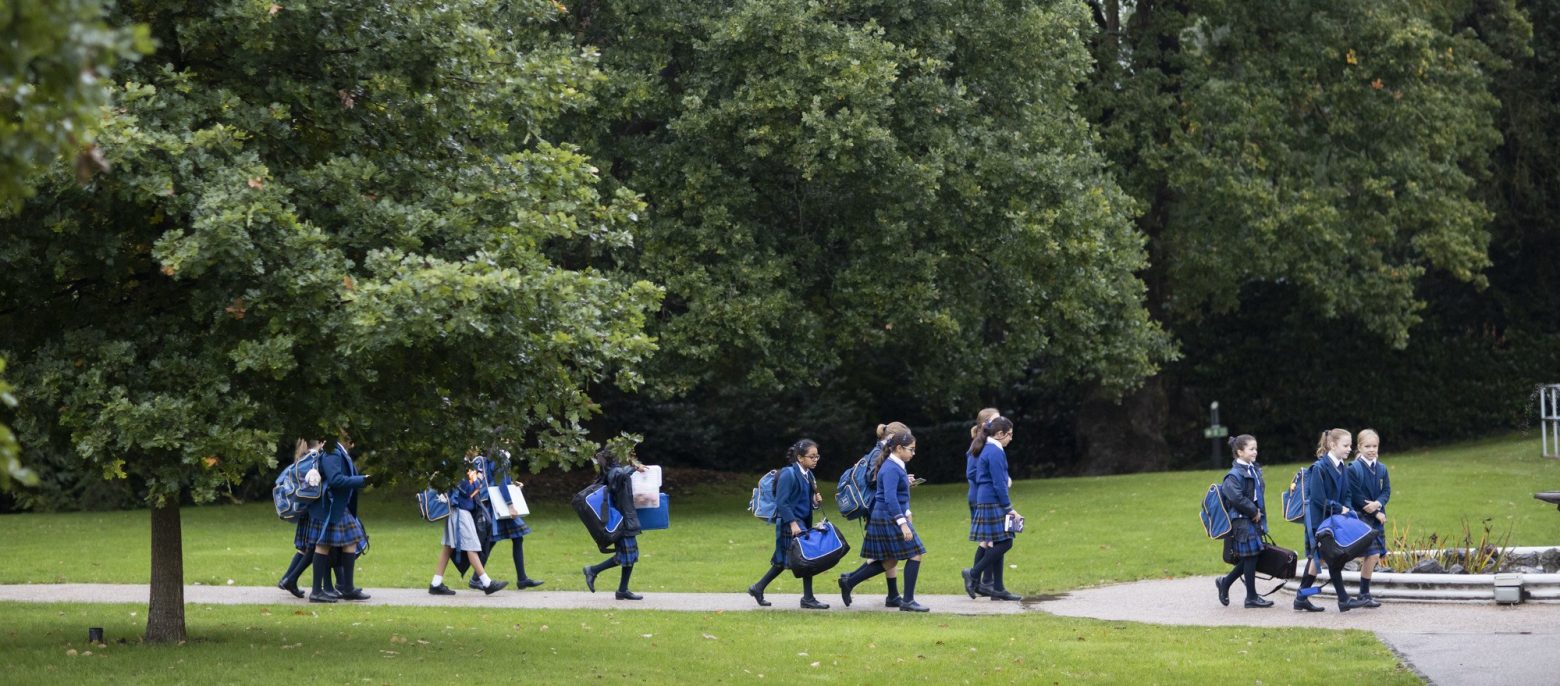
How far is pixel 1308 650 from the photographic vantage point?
37.2 ft

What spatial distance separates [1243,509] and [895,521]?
2743 millimetres

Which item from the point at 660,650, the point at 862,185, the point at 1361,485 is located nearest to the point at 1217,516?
the point at 1361,485

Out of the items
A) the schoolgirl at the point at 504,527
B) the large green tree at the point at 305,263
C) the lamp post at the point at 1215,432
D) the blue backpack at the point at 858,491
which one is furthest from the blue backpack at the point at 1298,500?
the lamp post at the point at 1215,432

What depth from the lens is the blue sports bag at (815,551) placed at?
552 inches

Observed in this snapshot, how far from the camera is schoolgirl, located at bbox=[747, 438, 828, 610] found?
14.2m

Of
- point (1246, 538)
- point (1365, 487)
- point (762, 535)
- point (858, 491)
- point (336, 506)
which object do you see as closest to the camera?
point (1246, 538)

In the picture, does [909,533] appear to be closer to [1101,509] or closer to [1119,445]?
[1101,509]

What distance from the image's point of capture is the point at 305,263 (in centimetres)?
957

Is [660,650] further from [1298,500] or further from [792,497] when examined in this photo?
[1298,500]

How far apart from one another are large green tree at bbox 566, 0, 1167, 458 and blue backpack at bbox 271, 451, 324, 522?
821 cm

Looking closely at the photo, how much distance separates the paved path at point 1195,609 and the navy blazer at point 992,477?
2.95 feet

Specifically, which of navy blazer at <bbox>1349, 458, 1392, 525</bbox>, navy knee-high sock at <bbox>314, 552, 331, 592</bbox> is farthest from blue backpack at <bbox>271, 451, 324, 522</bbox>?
navy blazer at <bbox>1349, 458, 1392, 525</bbox>

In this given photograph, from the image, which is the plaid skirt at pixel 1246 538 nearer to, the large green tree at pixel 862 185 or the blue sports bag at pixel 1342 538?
the blue sports bag at pixel 1342 538

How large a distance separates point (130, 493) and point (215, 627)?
1437cm
